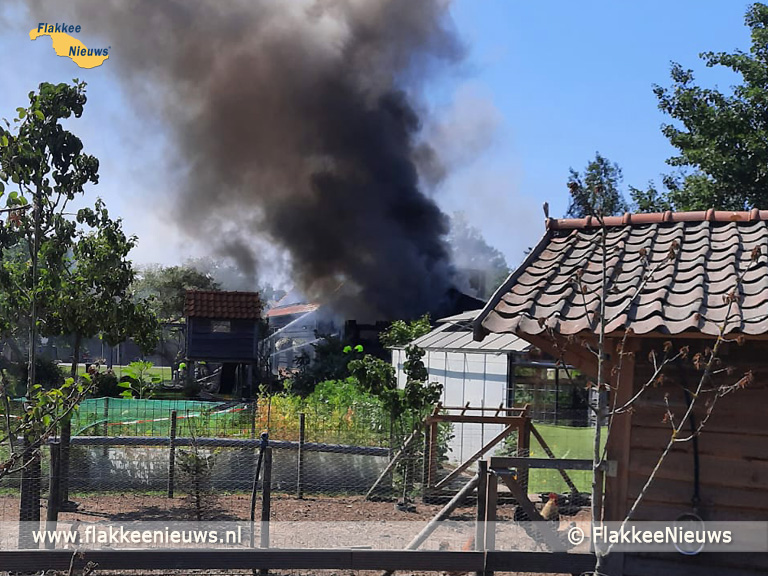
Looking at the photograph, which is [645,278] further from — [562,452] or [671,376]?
[562,452]

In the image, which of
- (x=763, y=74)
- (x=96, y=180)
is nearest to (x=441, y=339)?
(x=763, y=74)

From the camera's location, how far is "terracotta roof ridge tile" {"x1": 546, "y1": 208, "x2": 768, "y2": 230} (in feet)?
19.3

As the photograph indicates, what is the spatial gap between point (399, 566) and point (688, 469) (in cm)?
197

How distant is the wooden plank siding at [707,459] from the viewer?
509cm

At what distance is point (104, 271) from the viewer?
31.2 feet

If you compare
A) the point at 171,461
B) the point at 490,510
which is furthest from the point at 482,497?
the point at 171,461

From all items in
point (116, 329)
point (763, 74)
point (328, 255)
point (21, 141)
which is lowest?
point (116, 329)

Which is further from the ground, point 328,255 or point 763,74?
point 763,74

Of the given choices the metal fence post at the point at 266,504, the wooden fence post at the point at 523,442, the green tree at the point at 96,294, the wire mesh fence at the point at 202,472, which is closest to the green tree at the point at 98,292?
the green tree at the point at 96,294

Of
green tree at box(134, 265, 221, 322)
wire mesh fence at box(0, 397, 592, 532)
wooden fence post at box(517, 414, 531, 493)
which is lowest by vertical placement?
wire mesh fence at box(0, 397, 592, 532)

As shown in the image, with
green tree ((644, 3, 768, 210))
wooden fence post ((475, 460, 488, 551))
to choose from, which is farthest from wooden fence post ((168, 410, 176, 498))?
green tree ((644, 3, 768, 210))

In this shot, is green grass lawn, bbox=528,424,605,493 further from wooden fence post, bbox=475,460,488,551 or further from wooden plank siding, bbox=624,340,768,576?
wooden plank siding, bbox=624,340,768,576

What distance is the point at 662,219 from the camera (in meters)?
6.10

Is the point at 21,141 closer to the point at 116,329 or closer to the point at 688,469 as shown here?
the point at 116,329
